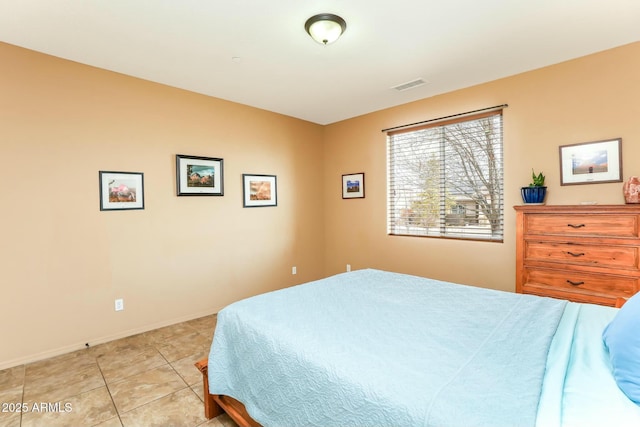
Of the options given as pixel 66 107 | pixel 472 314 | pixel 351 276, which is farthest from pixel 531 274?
pixel 66 107

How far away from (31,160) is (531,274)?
4445mm

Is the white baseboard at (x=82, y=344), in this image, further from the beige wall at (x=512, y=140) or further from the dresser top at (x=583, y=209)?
the dresser top at (x=583, y=209)

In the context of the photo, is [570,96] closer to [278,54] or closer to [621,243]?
[621,243]

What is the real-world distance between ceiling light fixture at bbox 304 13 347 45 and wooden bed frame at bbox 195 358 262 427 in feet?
7.81

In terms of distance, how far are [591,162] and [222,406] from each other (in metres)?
3.56

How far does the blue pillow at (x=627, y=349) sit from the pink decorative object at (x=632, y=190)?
5.79 ft

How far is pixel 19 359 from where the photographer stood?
101 inches

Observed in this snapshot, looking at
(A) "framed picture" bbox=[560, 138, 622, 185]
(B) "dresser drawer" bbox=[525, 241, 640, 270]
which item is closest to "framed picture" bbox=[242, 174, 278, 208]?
(B) "dresser drawer" bbox=[525, 241, 640, 270]

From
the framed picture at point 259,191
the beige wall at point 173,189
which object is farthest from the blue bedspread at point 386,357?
the framed picture at point 259,191

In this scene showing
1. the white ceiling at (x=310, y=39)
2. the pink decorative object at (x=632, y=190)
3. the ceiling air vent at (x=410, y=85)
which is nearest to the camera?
the white ceiling at (x=310, y=39)

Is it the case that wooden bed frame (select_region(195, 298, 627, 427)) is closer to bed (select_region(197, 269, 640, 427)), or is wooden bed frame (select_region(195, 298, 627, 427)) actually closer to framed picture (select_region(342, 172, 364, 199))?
bed (select_region(197, 269, 640, 427))

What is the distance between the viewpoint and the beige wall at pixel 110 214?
101 inches

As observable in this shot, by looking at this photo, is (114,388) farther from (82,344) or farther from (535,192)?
(535,192)

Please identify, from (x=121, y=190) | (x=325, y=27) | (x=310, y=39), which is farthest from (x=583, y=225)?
(x=121, y=190)
